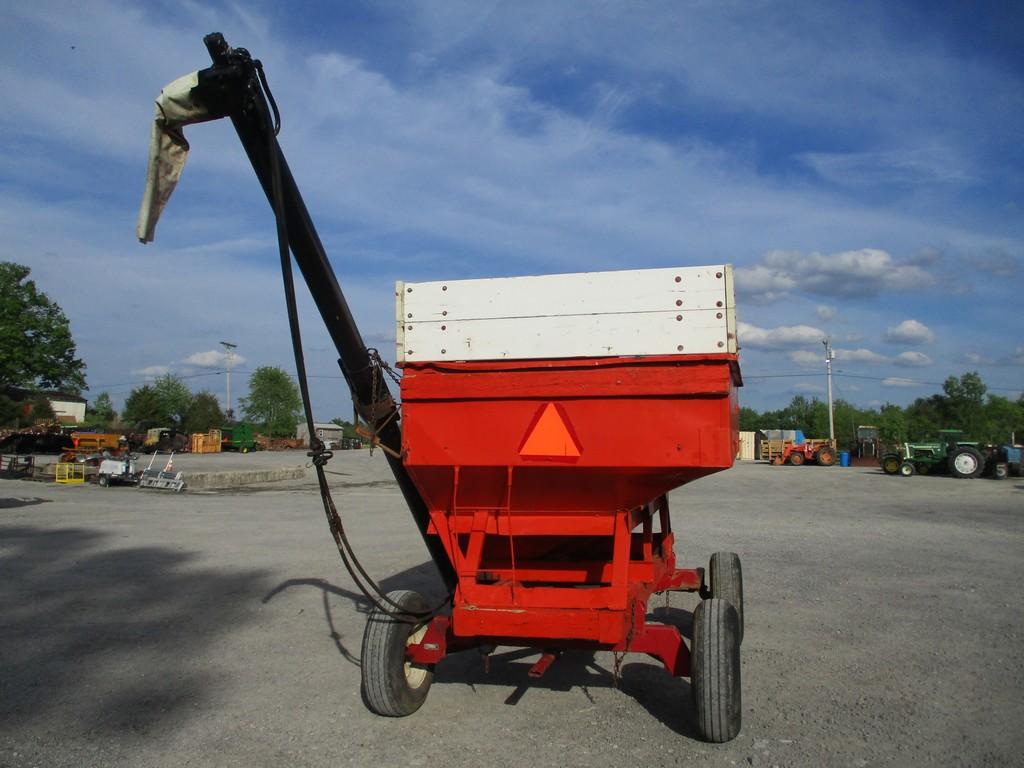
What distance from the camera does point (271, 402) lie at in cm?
9244

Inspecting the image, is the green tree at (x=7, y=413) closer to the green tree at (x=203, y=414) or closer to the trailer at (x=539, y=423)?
the green tree at (x=203, y=414)

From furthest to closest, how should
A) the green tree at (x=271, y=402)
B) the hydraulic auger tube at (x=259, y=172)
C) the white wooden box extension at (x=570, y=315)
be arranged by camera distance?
the green tree at (x=271, y=402), the white wooden box extension at (x=570, y=315), the hydraulic auger tube at (x=259, y=172)

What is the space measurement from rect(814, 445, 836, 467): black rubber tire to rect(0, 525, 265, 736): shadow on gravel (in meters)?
38.4

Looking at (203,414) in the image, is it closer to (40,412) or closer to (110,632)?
(40,412)

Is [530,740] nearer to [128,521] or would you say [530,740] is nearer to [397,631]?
[397,631]

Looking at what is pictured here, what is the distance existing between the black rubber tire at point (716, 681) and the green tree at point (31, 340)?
204 feet

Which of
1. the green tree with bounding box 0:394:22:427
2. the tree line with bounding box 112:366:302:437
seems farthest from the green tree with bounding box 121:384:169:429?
the green tree with bounding box 0:394:22:427

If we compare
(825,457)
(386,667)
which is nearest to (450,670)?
(386,667)

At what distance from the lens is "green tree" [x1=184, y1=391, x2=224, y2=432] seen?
254 feet

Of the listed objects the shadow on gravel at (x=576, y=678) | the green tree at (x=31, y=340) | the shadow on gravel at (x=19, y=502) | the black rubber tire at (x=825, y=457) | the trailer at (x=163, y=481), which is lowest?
the shadow on gravel at (x=576, y=678)

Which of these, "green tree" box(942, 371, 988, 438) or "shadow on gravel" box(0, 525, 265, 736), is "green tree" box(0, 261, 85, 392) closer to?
"shadow on gravel" box(0, 525, 265, 736)

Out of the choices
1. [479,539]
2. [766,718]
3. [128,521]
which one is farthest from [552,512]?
[128,521]

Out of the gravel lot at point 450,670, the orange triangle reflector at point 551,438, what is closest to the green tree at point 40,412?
the gravel lot at point 450,670

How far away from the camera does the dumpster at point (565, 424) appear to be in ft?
14.3
